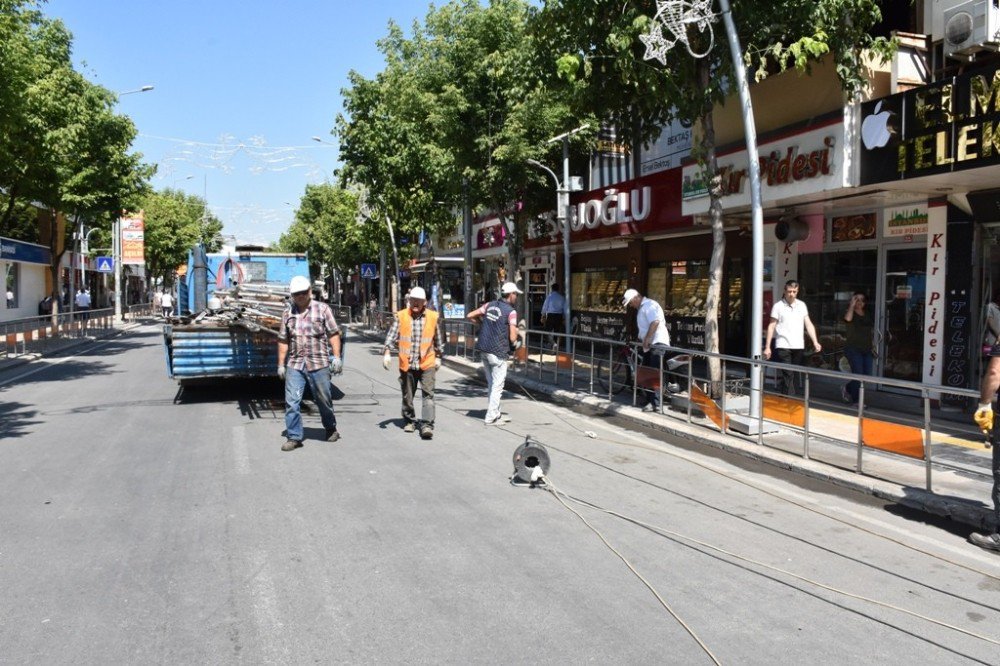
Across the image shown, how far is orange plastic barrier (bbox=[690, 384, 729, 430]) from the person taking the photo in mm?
9445

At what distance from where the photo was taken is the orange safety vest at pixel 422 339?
922cm

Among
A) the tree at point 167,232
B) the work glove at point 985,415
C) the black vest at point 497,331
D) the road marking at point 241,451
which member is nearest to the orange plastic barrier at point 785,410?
the work glove at point 985,415

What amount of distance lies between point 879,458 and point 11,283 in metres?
40.1

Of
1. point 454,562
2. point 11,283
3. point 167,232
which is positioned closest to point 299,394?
point 454,562

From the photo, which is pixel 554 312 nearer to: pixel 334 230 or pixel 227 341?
Answer: pixel 227 341

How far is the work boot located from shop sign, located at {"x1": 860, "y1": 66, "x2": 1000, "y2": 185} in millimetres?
5523

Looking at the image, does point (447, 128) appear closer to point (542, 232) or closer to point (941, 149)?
point (542, 232)

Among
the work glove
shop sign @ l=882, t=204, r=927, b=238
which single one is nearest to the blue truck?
the work glove

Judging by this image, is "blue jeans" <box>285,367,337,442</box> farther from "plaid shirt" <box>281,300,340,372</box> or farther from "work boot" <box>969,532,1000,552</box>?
"work boot" <box>969,532,1000,552</box>

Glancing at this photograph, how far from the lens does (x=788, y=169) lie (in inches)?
484

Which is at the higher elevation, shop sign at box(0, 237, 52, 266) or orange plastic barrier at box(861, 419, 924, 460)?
shop sign at box(0, 237, 52, 266)

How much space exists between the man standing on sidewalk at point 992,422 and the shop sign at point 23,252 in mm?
36180

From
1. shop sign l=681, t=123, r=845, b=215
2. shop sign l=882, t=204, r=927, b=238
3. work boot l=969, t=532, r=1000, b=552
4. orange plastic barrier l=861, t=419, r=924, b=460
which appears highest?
shop sign l=681, t=123, r=845, b=215

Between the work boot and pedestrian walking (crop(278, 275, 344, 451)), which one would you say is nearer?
the work boot
